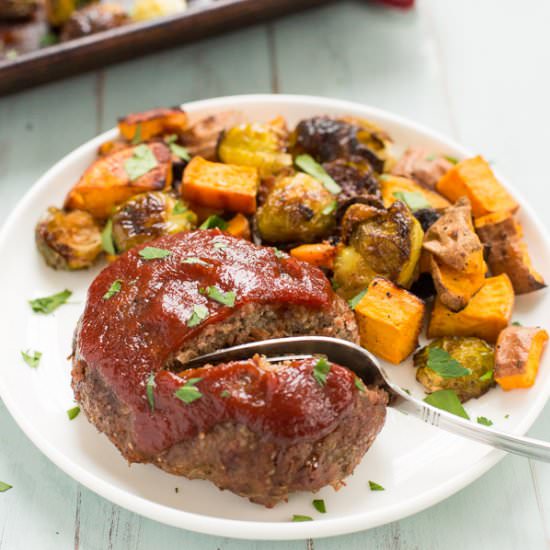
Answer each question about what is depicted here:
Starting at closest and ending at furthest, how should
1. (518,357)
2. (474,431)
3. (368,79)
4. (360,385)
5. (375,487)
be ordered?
1. (360,385)
2. (474,431)
3. (375,487)
4. (518,357)
5. (368,79)

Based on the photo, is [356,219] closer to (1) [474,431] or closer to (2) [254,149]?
(2) [254,149]

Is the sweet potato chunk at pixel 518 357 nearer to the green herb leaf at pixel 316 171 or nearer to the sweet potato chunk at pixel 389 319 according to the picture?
the sweet potato chunk at pixel 389 319

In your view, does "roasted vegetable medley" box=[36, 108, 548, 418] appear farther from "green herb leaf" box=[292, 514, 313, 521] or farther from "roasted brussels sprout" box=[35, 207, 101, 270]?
"green herb leaf" box=[292, 514, 313, 521]

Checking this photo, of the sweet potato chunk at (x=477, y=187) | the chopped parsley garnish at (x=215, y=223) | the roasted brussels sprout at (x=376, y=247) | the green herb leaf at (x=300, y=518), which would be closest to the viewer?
the green herb leaf at (x=300, y=518)

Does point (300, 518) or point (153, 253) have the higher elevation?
point (153, 253)

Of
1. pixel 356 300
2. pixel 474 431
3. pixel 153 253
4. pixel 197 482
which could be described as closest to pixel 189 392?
pixel 197 482

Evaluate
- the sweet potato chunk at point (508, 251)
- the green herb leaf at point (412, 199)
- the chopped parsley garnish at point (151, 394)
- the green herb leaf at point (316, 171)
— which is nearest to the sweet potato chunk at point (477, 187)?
the sweet potato chunk at point (508, 251)

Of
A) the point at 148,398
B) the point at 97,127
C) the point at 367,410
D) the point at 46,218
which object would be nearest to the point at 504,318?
the point at 367,410
